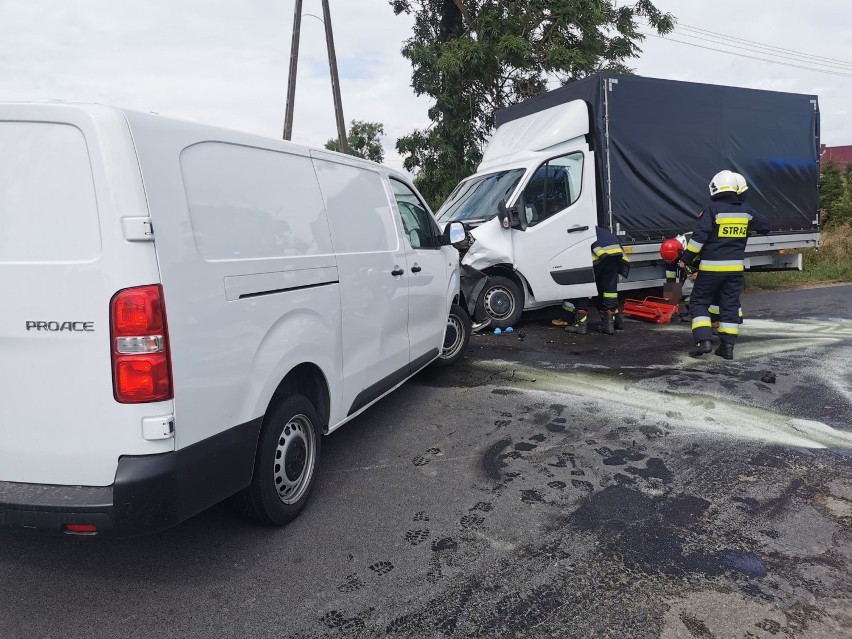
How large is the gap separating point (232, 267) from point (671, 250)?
22.7 feet

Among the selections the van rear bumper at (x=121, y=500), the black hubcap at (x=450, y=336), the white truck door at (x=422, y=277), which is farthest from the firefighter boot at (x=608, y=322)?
the van rear bumper at (x=121, y=500)

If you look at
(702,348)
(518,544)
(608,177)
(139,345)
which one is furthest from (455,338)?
(139,345)

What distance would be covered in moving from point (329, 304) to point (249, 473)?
105 cm

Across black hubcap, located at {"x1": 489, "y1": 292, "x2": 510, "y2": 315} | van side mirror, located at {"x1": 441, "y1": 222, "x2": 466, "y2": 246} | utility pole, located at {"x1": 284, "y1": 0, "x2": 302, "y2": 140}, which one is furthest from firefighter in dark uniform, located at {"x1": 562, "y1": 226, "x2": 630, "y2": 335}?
utility pole, located at {"x1": 284, "y1": 0, "x2": 302, "y2": 140}

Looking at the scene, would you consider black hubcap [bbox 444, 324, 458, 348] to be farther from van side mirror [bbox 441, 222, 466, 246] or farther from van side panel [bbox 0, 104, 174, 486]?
van side panel [bbox 0, 104, 174, 486]

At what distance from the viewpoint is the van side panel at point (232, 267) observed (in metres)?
2.32

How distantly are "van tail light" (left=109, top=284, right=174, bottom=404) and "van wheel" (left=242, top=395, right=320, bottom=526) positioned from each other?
759 mm

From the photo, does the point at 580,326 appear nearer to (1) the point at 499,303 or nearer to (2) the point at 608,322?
(2) the point at 608,322

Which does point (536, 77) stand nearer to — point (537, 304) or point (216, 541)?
Result: point (537, 304)

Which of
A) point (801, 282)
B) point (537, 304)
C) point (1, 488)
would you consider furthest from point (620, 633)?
→ point (801, 282)

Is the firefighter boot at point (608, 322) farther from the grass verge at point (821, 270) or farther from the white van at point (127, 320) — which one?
the grass verge at point (821, 270)

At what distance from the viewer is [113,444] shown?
2260 mm

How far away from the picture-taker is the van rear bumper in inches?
87.7

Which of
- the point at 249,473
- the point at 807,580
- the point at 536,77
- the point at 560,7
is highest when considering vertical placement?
the point at 560,7
